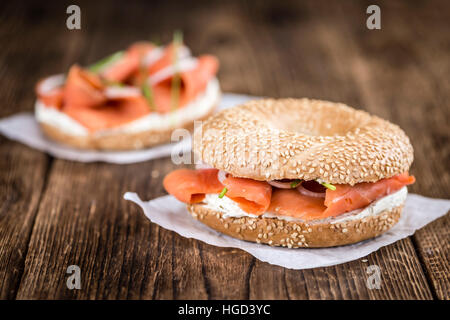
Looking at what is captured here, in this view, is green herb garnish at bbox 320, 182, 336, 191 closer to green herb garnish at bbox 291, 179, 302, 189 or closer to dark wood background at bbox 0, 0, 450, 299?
green herb garnish at bbox 291, 179, 302, 189

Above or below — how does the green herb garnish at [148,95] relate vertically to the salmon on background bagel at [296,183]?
above

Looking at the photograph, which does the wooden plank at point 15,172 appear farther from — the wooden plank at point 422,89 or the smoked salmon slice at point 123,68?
the wooden plank at point 422,89

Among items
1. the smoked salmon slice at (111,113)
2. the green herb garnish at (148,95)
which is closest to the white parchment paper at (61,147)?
the smoked salmon slice at (111,113)

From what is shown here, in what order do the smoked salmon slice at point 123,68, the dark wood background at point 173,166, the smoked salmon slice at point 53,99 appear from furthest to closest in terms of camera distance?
1. the smoked salmon slice at point 123,68
2. the smoked salmon slice at point 53,99
3. the dark wood background at point 173,166

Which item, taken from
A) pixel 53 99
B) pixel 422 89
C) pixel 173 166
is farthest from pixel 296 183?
pixel 422 89

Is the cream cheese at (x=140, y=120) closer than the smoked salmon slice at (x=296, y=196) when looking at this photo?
No
